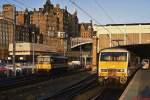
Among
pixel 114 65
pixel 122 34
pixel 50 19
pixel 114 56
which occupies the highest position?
pixel 50 19

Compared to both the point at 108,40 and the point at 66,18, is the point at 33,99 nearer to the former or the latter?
the point at 108,40

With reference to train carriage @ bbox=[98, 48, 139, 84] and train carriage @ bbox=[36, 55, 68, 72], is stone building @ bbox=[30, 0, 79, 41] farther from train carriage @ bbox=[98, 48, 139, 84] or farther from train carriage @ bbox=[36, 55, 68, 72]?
train carriage @ bbox=[98, 48, 139, 84]

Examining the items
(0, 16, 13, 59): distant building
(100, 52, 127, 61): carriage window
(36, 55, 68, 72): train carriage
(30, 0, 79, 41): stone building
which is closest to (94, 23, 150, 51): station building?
(36, 55, 68, 72): train carriage

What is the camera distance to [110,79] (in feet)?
94.3

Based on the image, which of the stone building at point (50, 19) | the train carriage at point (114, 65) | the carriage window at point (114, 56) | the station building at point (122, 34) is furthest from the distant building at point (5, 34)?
the train carriage at point (114, 65)

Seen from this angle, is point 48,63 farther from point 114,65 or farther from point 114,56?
point 114,65

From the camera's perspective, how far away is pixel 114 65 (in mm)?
28969

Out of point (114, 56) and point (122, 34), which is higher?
point (122, 34)

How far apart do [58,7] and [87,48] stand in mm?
27070

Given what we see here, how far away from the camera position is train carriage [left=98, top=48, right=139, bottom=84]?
1125 inches

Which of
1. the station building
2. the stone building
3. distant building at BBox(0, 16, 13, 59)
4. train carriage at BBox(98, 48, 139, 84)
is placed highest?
the stone building

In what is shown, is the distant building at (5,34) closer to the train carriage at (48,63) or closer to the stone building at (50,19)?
the stone building at (50,19)

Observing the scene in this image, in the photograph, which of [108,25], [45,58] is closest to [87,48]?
[108,25]

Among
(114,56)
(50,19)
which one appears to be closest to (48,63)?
(114,56)
